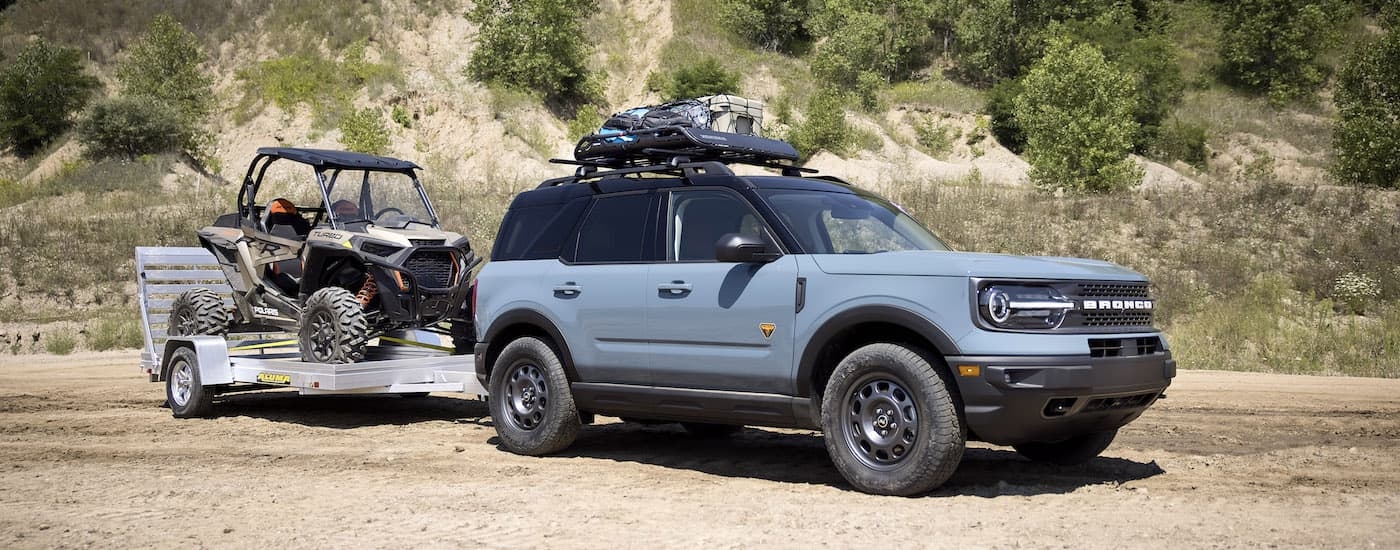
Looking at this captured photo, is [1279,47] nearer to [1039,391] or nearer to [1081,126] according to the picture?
[1081,126]

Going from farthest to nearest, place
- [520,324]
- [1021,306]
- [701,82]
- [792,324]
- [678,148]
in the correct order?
[701,82]
[520,324]
[678,148]
[792,324]
[1021,306]

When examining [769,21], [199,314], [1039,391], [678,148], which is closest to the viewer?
[1039,391]

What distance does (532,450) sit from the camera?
868 cm

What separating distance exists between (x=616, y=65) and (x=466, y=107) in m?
12.9

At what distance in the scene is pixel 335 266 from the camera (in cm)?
1142

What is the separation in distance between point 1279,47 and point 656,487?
2662 inches

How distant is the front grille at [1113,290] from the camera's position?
6.70 m

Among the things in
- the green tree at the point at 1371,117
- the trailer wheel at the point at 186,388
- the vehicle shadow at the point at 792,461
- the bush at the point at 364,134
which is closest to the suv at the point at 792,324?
the vehicle shadow at the point at 792,461

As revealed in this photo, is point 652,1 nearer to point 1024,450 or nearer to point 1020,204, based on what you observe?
point 1020,204

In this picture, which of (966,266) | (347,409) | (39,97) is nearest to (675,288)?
(966,266)

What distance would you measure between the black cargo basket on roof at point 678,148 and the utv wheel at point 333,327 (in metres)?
2.73

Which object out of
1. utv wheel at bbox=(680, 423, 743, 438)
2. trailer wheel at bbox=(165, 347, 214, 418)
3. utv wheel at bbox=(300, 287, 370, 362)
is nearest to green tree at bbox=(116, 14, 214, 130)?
trailer wheel at bbox=(165, 347, 214, 418)

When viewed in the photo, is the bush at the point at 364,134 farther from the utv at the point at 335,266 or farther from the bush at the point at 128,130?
the utv at the point at 335,266

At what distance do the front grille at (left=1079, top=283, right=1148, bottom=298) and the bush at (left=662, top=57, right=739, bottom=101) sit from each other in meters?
47.3
